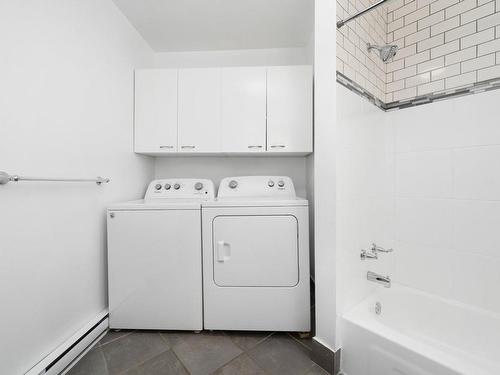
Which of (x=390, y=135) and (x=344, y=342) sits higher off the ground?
(x=390, y=135)

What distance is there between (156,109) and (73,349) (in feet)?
5.72

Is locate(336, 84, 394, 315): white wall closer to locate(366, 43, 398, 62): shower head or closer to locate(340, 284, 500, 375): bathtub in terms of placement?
locate(340, 284, 500, 375): bathtub

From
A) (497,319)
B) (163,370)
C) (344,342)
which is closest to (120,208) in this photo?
(163,370)

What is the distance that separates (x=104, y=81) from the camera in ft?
4.84

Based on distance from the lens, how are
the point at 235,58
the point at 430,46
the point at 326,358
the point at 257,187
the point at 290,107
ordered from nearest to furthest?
1. the point at 326,358
2. the point at 430,46
3. the point at 290,107
4. the point at 257,187
5. the point at 235,58

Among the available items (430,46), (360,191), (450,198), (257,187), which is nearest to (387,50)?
(430,46)

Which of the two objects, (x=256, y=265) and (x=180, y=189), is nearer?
(x=256, y=265)

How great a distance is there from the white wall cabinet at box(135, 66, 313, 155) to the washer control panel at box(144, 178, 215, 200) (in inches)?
11.1

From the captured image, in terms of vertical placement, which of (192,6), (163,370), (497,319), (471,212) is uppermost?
(192,6)

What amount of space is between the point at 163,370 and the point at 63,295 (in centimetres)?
72

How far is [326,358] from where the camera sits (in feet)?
3.61

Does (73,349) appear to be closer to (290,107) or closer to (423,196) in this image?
(290,107)

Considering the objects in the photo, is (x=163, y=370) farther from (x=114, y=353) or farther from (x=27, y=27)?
(x=27, y=27)

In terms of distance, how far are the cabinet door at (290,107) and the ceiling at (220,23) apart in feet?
1.36
